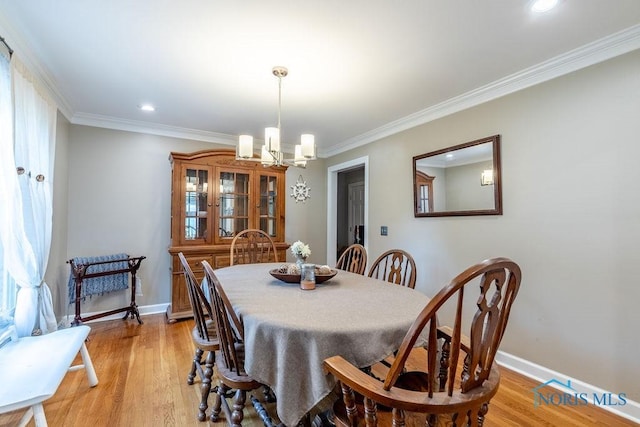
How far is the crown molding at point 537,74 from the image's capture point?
72.3 inches

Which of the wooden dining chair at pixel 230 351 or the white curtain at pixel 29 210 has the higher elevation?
the white curtain at pixel 29 210

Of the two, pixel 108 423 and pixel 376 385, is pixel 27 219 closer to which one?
pixel 108 423

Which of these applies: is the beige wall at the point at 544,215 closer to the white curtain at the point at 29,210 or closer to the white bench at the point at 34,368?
the white curtain at the point at 29,210

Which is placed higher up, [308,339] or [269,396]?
[308,339]

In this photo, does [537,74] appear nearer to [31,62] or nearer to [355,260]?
[355,260]

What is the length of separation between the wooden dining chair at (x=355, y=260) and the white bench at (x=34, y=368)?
78.5 inches

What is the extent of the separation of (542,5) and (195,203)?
3471 mm

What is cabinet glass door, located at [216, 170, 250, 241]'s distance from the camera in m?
3.65

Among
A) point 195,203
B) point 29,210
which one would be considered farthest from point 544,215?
point 29,210

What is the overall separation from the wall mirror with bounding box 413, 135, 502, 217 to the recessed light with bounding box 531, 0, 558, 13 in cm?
103

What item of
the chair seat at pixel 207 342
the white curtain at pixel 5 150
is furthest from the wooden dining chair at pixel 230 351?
the white curtain at pixel 5 150

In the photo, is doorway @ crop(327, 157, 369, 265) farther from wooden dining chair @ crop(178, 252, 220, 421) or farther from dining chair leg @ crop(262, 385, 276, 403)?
Result: wooden dining chair @ crop(178, 252, 220, 421)

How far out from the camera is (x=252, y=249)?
3311 mm

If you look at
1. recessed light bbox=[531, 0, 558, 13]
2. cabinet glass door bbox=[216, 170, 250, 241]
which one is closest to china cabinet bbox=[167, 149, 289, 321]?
cabinet glass door bbox=[216, 170, 250, 241]
